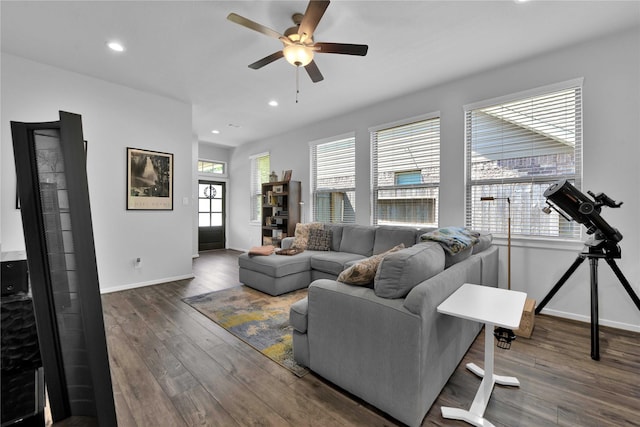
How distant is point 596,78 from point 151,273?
238 inches

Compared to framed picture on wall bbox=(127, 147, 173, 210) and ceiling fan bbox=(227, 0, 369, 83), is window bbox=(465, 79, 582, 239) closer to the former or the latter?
ceiling fan bbox=(227, 0, 369, 83)

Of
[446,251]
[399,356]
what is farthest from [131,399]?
[446,251]

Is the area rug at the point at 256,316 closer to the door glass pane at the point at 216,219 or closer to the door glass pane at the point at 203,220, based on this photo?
the door glass pane at the point at 203,220

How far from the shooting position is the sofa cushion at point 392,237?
147 inches

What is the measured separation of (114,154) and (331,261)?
133 inches

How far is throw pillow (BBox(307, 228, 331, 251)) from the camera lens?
4.55 metres

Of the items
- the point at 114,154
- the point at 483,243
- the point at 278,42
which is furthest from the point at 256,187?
the point at 483,243

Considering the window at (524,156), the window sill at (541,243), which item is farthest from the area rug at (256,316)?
the window at (524,156)

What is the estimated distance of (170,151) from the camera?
448cm

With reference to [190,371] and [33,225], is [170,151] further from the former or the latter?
[33,225]

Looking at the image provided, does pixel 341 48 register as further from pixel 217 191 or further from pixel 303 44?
pixel 217 191

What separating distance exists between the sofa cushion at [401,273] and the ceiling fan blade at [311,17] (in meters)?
1.79

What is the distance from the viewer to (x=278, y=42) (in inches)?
114

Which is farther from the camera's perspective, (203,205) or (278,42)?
(203,205)
